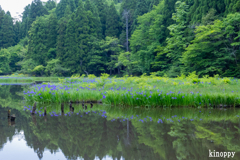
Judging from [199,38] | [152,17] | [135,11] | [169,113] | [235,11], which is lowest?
[169,113]

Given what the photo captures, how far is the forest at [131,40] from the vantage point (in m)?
19.5

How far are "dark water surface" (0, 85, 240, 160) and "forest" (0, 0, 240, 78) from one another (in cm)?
1371

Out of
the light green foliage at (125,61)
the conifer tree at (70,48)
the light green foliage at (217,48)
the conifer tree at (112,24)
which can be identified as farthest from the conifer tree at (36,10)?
the light green foliage at (217,48)

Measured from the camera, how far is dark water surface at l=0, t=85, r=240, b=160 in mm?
3918

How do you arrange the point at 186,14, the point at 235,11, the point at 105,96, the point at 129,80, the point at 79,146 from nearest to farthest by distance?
the point at 79,146
the point at 105,96
the point at 129,80
the point at 235,11
the point at 186,14

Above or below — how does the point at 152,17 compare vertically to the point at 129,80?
above

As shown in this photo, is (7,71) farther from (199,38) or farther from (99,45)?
(199,38)

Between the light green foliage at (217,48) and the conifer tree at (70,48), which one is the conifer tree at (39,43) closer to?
the conifer tree at (70,48)

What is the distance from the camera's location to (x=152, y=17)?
31297 millimetres

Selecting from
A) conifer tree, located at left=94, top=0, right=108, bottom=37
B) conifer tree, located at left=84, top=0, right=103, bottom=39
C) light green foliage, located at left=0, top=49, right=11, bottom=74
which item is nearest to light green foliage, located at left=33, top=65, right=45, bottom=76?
light green foliage, located at left=0, top=49, right=11, bottom=74

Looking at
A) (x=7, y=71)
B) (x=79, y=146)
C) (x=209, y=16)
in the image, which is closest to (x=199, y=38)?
(x=209, y=16)

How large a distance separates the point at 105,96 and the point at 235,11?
49.1 feet

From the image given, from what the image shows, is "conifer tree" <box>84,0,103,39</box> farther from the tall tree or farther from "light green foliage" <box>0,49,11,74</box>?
"light green foliage" <box>0,49,11,74</box>

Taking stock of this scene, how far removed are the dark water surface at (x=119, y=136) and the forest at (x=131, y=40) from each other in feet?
45.0
